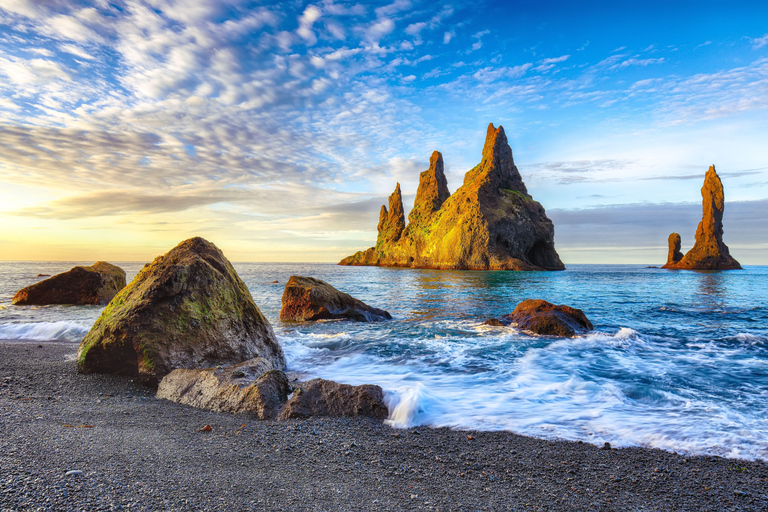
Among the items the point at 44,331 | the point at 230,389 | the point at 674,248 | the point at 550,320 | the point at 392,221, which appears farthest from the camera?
the point at 392,221

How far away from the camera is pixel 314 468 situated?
3.27 m

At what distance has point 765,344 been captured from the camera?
33.7ft

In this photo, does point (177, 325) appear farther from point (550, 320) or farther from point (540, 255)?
→ point (540, 255)

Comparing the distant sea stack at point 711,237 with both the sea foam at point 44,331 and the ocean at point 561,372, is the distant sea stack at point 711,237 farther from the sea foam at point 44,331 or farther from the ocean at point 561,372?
the sea foam at point 44,331

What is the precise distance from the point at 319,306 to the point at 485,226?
65.9m

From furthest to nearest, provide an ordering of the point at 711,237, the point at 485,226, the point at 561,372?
the point at 711,237 → the point at 485,226 → the point at 561,372

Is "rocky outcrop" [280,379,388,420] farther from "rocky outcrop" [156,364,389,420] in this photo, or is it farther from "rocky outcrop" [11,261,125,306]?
"rocky outcrop" [11,261,125,306]

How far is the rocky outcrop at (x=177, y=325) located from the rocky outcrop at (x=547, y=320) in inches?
309

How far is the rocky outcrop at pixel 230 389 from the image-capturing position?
15.3 feet

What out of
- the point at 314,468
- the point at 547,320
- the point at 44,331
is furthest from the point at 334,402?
the point at 44,331

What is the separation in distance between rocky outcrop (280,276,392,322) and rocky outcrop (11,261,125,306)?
9766 mm

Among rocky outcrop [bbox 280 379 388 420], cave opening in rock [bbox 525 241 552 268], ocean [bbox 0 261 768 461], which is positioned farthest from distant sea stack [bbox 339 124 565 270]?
rocky outcrop [bbox 280 379 388 420]

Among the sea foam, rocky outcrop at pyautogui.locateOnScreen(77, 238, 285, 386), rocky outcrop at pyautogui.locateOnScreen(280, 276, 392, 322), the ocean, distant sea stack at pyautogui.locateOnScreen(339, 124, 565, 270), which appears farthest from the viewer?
distant sea stack at pyautogui.locateOnScreen(339, 124, 565, 270)

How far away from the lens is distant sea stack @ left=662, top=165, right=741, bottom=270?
86875 mm
